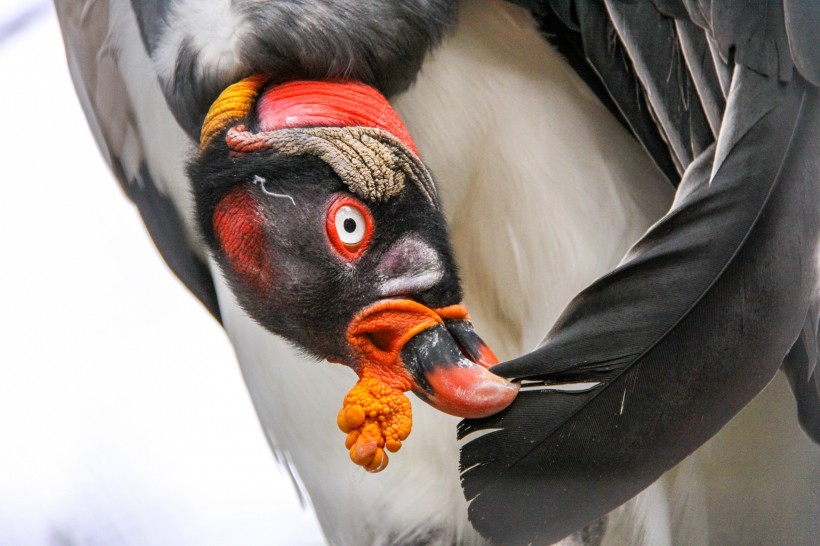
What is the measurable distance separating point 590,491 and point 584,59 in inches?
11.6

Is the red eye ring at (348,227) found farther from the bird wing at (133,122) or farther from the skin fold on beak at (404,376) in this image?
the bird wing at (133,122)

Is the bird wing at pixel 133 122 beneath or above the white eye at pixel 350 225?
above

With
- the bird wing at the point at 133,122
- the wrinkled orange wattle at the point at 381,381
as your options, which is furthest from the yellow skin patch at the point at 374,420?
the bird wing at the point at 133,122

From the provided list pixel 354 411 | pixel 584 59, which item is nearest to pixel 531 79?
pixel 584 59

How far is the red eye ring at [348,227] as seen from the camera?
1.71 feet

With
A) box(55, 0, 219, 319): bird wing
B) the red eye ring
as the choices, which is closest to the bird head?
the red eye ring

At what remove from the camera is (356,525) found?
73 centimetres

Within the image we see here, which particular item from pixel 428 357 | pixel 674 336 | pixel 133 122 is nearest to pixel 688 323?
pixel 674 336

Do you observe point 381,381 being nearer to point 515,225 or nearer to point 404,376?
point 404,376

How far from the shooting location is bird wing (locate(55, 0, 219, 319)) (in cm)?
64

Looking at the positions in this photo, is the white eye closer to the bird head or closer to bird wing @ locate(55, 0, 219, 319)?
the bird head

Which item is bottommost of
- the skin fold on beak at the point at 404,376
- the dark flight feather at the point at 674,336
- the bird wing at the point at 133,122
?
the dark flight feather at the point at 674,336

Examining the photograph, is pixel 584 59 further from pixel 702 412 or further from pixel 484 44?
pixel 702 412

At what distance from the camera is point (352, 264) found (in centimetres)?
53
